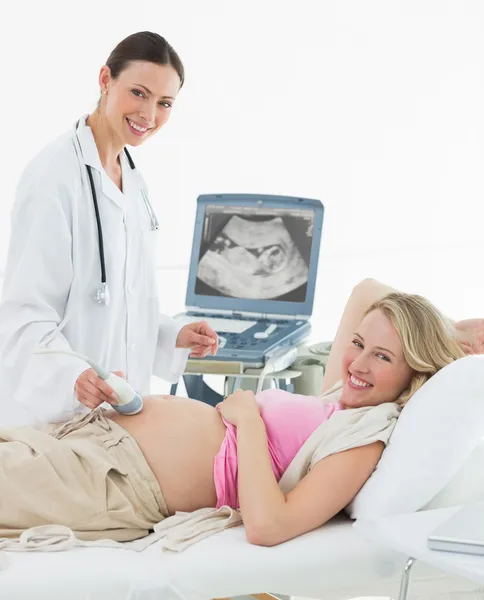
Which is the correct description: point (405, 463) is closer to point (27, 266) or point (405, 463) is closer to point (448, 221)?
point (27, 266)

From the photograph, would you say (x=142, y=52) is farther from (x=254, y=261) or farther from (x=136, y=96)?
(x=254, y=261)

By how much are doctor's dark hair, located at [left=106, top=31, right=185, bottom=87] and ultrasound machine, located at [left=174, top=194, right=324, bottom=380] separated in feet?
3.29

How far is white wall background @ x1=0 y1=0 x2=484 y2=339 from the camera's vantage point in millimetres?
6652

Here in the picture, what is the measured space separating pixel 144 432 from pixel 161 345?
60 cm

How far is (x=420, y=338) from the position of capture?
6.45 feet

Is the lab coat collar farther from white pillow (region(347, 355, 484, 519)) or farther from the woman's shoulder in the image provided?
white pillow (region(347, 355, 484, 519))

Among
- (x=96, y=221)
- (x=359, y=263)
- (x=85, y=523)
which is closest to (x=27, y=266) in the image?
(x=96, y=221)

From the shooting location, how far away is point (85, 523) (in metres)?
1.81

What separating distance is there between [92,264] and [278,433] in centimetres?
60

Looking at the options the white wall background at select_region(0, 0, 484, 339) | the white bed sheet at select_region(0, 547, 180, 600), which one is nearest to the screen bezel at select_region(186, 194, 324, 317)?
the white bed sheet at select_region(0, 547, 180, 600)

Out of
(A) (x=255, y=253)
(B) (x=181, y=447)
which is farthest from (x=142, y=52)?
(A) (x=255, y=253)

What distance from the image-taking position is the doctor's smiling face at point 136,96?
2305 mm

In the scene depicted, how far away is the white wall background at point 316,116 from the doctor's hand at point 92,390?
4424 millimetres

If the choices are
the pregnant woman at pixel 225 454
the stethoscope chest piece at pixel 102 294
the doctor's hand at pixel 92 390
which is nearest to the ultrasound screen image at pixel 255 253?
the stethoscope chest piece at pixel 102 294
